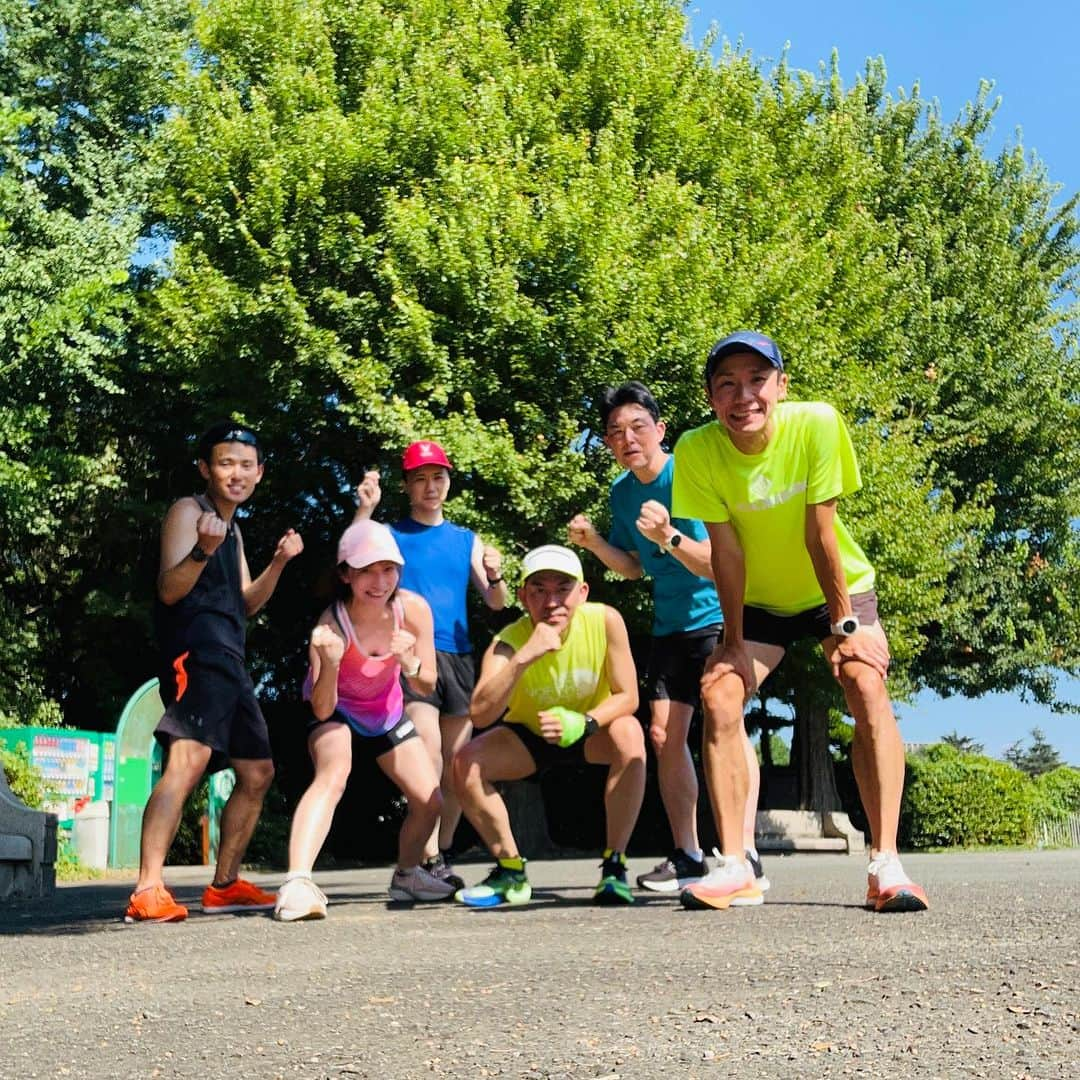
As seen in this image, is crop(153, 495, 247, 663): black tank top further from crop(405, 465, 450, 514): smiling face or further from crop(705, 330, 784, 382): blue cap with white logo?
crop(705, 330, 784, 382): blue cap with white logo

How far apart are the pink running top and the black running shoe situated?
5.06ft

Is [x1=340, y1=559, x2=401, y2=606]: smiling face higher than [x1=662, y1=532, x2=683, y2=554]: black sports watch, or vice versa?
[x1=662, y1=532, x2=683, y2=554]: black sports watch

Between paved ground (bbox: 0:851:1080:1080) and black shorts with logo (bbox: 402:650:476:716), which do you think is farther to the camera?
black shorts with logo (bbox: 402:650:476:716)

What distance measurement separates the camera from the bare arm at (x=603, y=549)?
6316 mm

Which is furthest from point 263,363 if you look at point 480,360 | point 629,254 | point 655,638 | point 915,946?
point 915,946

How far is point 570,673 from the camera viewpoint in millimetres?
6414

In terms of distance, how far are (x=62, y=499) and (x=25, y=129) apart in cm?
625

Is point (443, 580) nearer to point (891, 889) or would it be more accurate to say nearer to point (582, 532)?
point (582, 532)

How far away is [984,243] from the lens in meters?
26.4

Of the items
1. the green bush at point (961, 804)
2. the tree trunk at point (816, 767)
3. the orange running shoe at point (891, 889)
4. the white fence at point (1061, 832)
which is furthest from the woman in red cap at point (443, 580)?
the white fence at point (1061, 832)

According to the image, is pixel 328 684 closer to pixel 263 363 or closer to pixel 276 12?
pixel 263 363

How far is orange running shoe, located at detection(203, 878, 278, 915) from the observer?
669cm

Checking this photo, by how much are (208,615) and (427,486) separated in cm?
150

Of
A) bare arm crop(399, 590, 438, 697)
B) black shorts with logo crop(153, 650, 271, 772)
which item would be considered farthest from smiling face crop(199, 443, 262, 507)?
bare arm crop(399, 590, 438, 697)
